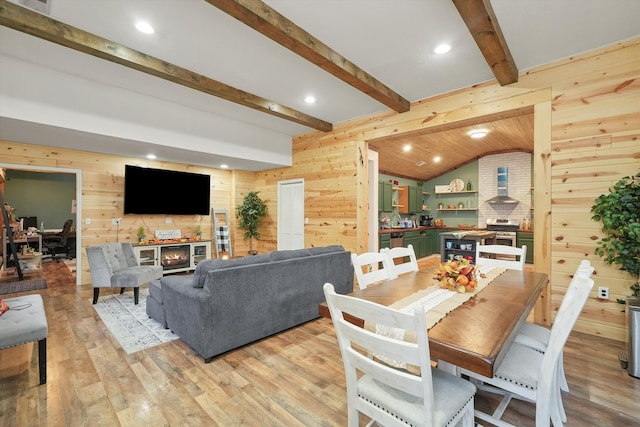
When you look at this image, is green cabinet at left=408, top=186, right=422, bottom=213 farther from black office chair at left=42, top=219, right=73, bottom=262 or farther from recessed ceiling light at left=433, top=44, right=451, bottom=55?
black office chair at left=42, top=219, right=73, bottom=262

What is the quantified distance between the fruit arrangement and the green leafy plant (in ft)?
5.48

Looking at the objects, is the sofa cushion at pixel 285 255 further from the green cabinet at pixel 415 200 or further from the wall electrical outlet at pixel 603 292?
the green cabinet at pixel 415 200

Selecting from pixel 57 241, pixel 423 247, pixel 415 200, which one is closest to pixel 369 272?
pixel 423 247

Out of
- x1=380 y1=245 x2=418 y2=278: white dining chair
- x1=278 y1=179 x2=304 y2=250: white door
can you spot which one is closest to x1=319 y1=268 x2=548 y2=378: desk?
x1=380 y1=245 x2=418 y2=278: white dining chair

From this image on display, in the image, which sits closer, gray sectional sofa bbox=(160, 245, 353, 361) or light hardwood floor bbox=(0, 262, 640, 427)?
light hardwood floor bbox=(0, 262, 640, 427)

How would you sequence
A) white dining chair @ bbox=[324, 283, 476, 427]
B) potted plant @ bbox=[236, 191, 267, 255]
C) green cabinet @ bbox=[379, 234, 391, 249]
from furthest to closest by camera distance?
potted plant @ bbox=[236, 191, 267, 255]
green cabinet @ bbox=[379, 234, 391, 249]
white dining chair @ bbox=[324, 283, 476, 427]

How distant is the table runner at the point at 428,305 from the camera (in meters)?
1.35

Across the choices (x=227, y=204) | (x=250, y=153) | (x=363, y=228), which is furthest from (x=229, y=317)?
(x=227, y=204)

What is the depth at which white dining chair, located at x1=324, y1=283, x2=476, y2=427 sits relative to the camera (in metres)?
1.03

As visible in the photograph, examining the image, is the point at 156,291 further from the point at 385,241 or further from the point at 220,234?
the point at 385,241

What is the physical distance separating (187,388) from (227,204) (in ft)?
17.8

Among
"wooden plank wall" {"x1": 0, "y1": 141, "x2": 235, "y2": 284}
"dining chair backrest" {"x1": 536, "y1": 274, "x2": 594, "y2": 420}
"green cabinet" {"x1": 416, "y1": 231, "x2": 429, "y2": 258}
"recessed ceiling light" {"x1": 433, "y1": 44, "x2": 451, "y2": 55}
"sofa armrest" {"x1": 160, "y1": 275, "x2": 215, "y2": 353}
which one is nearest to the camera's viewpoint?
"dining chair backrest" {"x1": 536, "y1": 274, "x2": 594, "y2": 420}

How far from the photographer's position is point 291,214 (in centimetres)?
648

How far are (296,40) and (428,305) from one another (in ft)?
8.11
